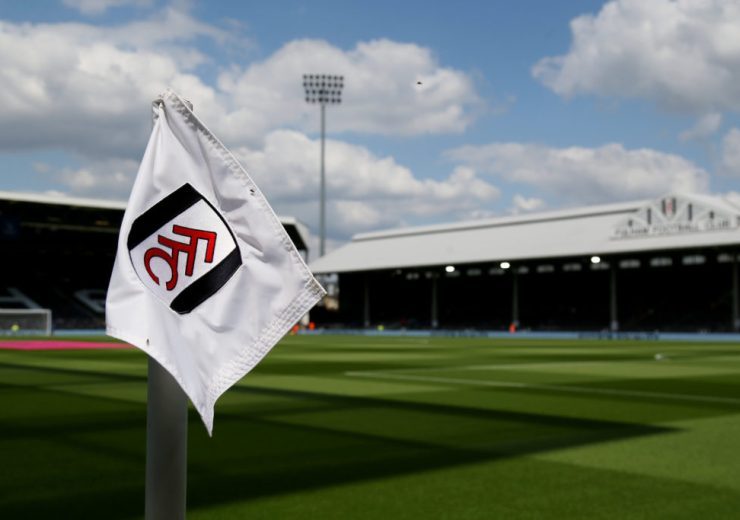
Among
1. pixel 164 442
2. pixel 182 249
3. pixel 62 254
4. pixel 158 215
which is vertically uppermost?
pixel 62 254

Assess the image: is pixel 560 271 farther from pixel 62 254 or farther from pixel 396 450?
pixel 396 450

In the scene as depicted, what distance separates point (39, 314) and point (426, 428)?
6471 centimetres

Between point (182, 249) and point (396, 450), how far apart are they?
7591 millimetres

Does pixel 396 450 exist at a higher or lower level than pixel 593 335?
lower

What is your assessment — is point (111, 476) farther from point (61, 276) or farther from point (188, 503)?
point (61, 276)

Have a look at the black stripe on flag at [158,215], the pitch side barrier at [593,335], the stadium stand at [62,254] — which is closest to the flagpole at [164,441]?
the black stripe on flag at [158,215]

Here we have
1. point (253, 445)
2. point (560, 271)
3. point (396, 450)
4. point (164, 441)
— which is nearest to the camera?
point (164, 441)

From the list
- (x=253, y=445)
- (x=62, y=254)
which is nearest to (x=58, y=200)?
(x=62, y=254)

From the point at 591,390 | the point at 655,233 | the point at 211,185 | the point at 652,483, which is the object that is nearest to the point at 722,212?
the point at 655,233

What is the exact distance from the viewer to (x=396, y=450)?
413 inches

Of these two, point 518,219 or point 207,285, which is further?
point 518,219

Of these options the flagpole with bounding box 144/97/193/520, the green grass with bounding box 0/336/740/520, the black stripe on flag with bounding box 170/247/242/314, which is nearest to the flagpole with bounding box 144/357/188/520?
the flagpole with bounding box 144/97/193/520

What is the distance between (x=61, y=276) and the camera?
91.2 metres

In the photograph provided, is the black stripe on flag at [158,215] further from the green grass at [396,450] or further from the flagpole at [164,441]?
the green grass at [396,450]
